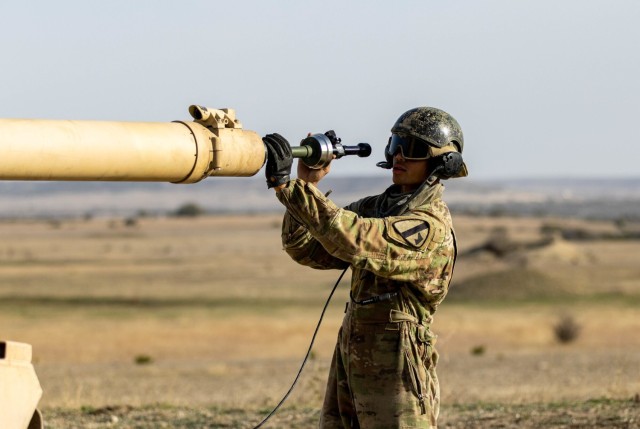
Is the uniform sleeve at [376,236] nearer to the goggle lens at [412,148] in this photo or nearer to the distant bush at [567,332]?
the goggle lens at [412,148]

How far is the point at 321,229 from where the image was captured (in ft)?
20.2

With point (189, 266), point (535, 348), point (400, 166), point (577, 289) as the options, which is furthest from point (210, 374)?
point (189, 266)

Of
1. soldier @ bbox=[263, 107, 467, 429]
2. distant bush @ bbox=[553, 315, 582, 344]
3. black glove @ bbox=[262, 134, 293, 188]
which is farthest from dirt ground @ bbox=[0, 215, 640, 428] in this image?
black glove @ bbox=[262, 134, 293, 188]

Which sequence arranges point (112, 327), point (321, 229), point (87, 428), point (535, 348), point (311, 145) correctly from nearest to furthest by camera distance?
point (321, 229), point (311, 145), point (87, 428), point (535, 348), point (112, 327)

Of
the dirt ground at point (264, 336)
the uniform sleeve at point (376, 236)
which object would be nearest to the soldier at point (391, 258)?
the uniform sleeve at point (376, 236)

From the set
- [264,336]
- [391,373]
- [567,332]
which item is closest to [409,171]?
[391,373]

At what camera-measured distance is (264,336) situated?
31250 millimetres

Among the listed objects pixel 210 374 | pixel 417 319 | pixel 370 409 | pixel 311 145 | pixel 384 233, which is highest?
pixel 311 145

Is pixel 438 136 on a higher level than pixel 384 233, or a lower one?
higher

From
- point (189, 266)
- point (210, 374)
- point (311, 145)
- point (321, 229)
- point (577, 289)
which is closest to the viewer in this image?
point (321, 229)

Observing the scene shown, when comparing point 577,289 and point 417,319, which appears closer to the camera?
point 417,319

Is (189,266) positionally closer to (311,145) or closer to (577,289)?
(577,289)

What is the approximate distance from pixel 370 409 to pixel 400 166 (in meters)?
1.28

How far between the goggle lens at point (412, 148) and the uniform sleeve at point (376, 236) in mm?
391
